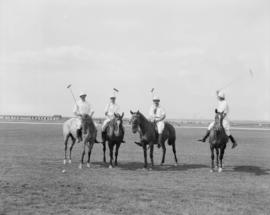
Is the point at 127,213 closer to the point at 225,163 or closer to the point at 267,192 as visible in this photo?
the point at 267,192

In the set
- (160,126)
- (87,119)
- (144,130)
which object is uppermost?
(87,119)

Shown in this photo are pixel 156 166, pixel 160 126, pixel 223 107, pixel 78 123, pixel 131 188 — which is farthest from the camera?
pixel 156 166

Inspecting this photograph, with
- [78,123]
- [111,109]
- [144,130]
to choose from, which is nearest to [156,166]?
[144,130]

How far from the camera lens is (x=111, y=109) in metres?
18.0

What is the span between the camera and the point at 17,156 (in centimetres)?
2047

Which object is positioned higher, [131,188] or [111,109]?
[111,109]

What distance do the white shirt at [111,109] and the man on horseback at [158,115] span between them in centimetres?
157

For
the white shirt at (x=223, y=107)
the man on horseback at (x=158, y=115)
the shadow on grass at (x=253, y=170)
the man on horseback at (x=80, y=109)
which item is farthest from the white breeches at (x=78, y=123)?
the shadow on grass at (x=253, y=170)

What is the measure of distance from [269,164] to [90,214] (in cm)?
1301

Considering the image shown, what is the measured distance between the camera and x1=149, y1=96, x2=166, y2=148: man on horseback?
17.8 m

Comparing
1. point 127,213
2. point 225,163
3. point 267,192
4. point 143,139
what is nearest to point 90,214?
point 127,213

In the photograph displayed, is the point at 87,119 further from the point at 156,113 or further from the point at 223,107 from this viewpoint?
the point at 223,107

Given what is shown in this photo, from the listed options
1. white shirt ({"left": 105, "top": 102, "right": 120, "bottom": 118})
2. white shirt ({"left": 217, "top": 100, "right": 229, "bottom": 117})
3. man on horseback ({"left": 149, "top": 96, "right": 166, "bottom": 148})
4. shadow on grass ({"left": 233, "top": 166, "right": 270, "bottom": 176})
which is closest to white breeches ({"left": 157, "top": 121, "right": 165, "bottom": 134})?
man on horseback ({"left": 149, "top": 96, "right": 166, "bottom": 148})

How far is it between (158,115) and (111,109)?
2.15m
